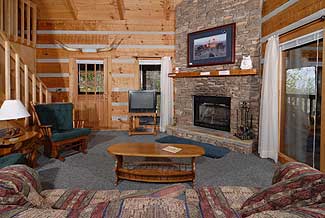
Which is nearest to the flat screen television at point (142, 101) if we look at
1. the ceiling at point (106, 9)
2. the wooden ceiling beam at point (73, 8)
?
the ceiling at point (106, 9)

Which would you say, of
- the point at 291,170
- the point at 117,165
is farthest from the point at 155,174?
the point at 291,170

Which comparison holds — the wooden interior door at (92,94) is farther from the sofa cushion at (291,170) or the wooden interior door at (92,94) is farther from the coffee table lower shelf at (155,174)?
the sofa cushion at (291,170)

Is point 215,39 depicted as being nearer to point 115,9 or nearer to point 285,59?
point 285,59

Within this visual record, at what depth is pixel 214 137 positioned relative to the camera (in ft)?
18.2

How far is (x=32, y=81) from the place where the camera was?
546 cm

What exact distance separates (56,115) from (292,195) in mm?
4742

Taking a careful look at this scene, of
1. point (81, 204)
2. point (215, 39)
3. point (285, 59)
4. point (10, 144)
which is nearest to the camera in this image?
point (81, 204)

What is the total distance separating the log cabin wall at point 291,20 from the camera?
328 centimetres

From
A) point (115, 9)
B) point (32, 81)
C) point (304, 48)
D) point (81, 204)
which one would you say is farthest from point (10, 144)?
point (115, 9)

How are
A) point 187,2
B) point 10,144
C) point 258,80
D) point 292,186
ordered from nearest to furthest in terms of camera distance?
1. point 292,186
2. point 10,144
3. point 258,80
4. point 187,2

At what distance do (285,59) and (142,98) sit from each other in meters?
3.60

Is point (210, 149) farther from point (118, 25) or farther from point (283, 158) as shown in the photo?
point (118, 25)

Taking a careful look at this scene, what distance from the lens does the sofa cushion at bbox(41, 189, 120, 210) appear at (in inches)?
70.6

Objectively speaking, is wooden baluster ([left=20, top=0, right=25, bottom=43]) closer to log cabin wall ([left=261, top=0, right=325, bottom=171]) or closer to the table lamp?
the table lamp
